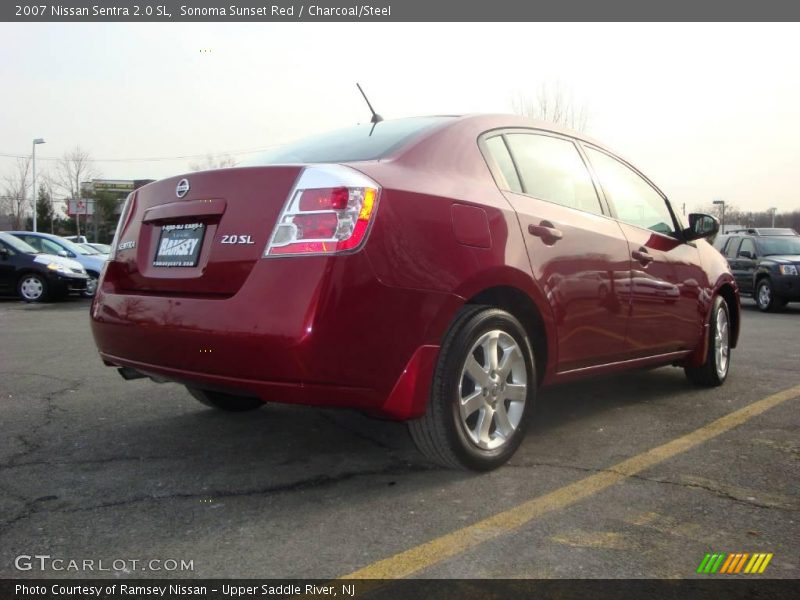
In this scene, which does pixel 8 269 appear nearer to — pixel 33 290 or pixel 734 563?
pixel 33 290

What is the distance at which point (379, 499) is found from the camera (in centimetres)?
283

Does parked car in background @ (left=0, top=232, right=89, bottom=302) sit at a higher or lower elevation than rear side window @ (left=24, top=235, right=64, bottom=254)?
lower

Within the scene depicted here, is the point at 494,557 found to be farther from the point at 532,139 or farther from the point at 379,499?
the point at 532,139

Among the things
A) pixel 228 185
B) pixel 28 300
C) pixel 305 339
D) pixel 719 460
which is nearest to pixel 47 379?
pixel 228 185

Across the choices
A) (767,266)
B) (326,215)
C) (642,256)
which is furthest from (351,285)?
(767,266)

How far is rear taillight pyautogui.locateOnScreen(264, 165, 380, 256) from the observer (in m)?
2.58

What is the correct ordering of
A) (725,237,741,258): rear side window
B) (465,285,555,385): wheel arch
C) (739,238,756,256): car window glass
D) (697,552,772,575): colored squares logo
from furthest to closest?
(725,237,741,258): rear side window → (739,238,756,256): car window glass → (465,285,555,385): wheel arch → (697,552,772,575): colored squares logo

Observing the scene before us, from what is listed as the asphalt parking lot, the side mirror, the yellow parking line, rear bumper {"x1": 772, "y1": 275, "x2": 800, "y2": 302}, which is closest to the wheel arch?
the asphalt parking lot

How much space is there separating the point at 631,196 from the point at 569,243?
1151 millimetres

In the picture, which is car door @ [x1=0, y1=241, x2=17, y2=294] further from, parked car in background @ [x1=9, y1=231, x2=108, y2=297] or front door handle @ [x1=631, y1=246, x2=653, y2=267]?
front door handle @ [x1=631, y1=246, x2=653, y2=267]

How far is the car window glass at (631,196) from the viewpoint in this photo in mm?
4238

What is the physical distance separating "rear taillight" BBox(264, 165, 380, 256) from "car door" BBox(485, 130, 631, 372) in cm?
93

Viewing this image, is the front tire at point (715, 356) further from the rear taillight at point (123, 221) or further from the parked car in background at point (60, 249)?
the parked car in background at point (60, 249)

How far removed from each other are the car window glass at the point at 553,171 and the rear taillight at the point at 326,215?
1157 mm
